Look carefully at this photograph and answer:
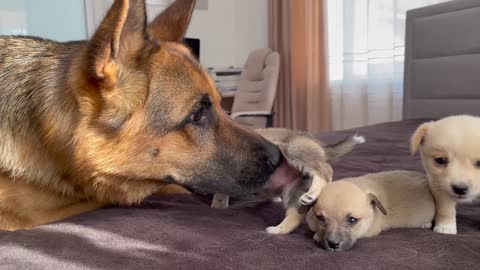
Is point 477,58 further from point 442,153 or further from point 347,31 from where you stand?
point 442,153

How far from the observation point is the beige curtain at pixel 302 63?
4.06m

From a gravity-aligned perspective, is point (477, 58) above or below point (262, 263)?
above

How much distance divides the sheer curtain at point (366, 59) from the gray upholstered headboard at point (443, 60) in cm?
→ 17

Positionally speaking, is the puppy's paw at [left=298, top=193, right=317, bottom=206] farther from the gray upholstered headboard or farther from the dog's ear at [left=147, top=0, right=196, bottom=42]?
the gray upholstered headboard

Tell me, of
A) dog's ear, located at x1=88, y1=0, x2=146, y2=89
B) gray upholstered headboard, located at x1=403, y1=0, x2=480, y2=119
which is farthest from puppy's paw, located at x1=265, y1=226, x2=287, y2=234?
gray upholstered headboard, located at x1=403, y1=0, x2=480, y2=119

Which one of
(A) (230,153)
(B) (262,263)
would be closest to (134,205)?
(A) (230,153)

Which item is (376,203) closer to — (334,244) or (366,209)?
(366,209)

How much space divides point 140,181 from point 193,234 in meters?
0.26

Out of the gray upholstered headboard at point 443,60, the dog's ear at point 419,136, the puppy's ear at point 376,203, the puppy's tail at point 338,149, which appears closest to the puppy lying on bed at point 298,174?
the puppy's tail at point 338,149

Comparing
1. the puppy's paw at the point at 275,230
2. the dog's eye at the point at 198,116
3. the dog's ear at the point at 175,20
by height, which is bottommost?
the puppy's paw at the point at 275,230

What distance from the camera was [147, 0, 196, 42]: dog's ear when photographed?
1.33 metres

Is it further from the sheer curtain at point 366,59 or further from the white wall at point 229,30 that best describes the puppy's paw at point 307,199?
the white wall at point 229,30

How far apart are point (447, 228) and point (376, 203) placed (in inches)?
6.2

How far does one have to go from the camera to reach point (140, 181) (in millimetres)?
1105
